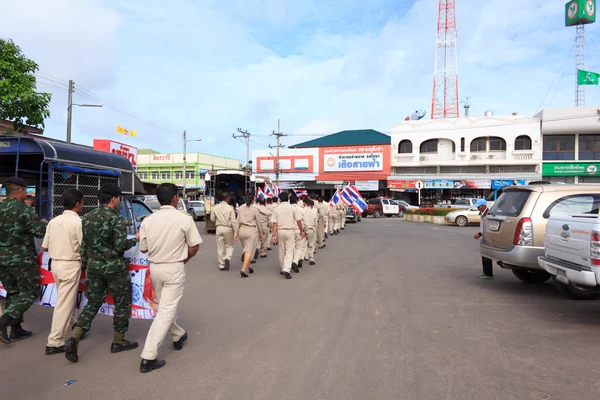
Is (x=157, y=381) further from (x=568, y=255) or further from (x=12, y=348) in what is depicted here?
(x=568, y=255)

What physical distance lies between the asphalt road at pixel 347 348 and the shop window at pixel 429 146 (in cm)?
3363

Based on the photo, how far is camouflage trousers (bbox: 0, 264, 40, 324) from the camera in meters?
4.80

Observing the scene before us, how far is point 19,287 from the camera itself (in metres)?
4.88

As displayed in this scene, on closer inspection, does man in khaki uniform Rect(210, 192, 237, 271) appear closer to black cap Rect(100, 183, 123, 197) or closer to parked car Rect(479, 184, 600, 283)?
black cap Rect(100, 183, 123, 197)

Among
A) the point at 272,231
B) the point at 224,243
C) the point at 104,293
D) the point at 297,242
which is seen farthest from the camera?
the point at 224,243

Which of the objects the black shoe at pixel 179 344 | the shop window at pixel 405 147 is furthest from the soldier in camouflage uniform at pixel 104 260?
the shop window at pixel 405 147

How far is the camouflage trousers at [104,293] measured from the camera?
4.43 m

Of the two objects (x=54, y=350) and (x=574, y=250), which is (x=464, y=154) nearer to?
(x=574, y=250)

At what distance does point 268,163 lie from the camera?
45625 millimetres

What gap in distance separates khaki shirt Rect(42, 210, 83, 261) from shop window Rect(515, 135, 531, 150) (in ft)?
130

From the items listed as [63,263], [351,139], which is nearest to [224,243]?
[63,263]

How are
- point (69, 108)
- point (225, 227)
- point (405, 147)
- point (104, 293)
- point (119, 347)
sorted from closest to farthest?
point (104, 293), point (119, 347), point (225, 227), point (69, 108), point (405, 147)

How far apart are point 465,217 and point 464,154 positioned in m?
16.1

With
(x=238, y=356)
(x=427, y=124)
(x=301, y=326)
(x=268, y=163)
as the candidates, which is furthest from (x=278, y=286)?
(x=268, y=163)
